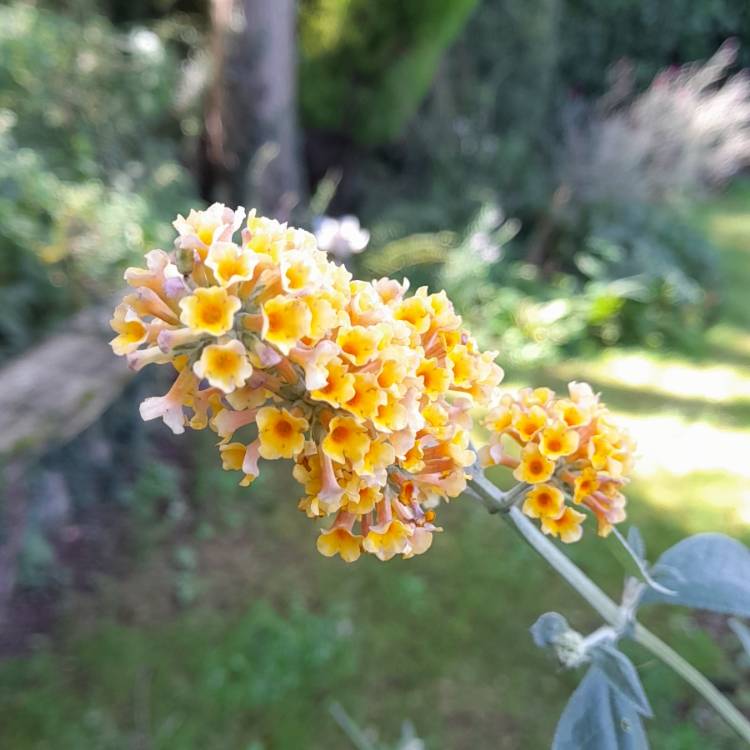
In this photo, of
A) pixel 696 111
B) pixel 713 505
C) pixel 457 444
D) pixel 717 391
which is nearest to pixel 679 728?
pixel 713 505

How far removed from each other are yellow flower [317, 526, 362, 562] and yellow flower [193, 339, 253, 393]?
0.62 ft

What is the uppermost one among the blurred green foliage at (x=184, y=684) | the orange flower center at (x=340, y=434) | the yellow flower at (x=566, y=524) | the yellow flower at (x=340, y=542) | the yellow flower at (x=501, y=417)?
the blurred green foliage at (x=184, y=684)

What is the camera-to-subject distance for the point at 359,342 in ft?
2.23

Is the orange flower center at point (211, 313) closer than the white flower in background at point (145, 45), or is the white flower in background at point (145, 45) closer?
the orange flower center at point (211, 313)

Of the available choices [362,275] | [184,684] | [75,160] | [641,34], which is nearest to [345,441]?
[184,684]

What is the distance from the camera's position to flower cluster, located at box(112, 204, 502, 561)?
66 centimetres

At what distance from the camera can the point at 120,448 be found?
9.16 ft

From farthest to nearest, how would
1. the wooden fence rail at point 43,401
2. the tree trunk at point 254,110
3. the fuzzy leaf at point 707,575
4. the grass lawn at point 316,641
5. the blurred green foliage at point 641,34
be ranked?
the blurred green foliage at point 641,34, the tree trunk at point 254,110, the grass lawn at point 316,641, the wooden fence rail at point 43,401, the fuzzy leaf at point 707,575

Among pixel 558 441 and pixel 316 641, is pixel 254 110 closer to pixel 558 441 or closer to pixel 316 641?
pixel 316 641

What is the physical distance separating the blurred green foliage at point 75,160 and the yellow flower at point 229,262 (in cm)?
196

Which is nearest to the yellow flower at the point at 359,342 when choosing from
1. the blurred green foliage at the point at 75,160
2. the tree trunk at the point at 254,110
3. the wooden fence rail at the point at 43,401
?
the wooden fence rail at the point at 43,401

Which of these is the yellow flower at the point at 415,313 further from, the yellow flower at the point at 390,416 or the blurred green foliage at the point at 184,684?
the blurred green foliage at the point at 184,684

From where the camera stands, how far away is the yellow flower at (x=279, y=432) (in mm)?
686

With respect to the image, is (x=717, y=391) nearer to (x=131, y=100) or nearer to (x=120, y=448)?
(x=120, y=448)
